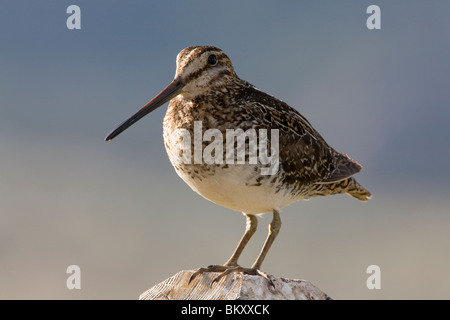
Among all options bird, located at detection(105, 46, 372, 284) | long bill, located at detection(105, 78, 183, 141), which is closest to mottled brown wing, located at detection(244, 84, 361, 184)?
bird, located at detection(105, 46, 372, 284)

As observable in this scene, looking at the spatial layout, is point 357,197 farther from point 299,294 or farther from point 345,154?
point 299,294

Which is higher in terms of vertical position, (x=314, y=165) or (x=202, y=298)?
(x=314, y=165)

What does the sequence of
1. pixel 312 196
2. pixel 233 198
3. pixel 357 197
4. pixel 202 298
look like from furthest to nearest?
pixel 357 197, pixel 312 196, pixel 233 198, pixel 202 298

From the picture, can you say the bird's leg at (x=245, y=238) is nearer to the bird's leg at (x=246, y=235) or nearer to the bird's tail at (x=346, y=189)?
the bird's leg at (x=246, y=235)

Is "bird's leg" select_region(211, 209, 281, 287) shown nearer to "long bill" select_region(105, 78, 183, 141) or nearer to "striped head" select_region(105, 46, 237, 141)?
"striped head" select_region(105, 46, 237, 141)

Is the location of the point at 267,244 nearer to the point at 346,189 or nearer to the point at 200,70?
the point at 346,189

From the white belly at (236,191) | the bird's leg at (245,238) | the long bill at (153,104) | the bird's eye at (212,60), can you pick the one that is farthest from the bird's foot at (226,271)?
the bird's eye at (212,60)

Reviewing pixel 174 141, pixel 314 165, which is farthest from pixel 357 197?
pixel 174 141

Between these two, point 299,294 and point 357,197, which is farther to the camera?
point 357,197
